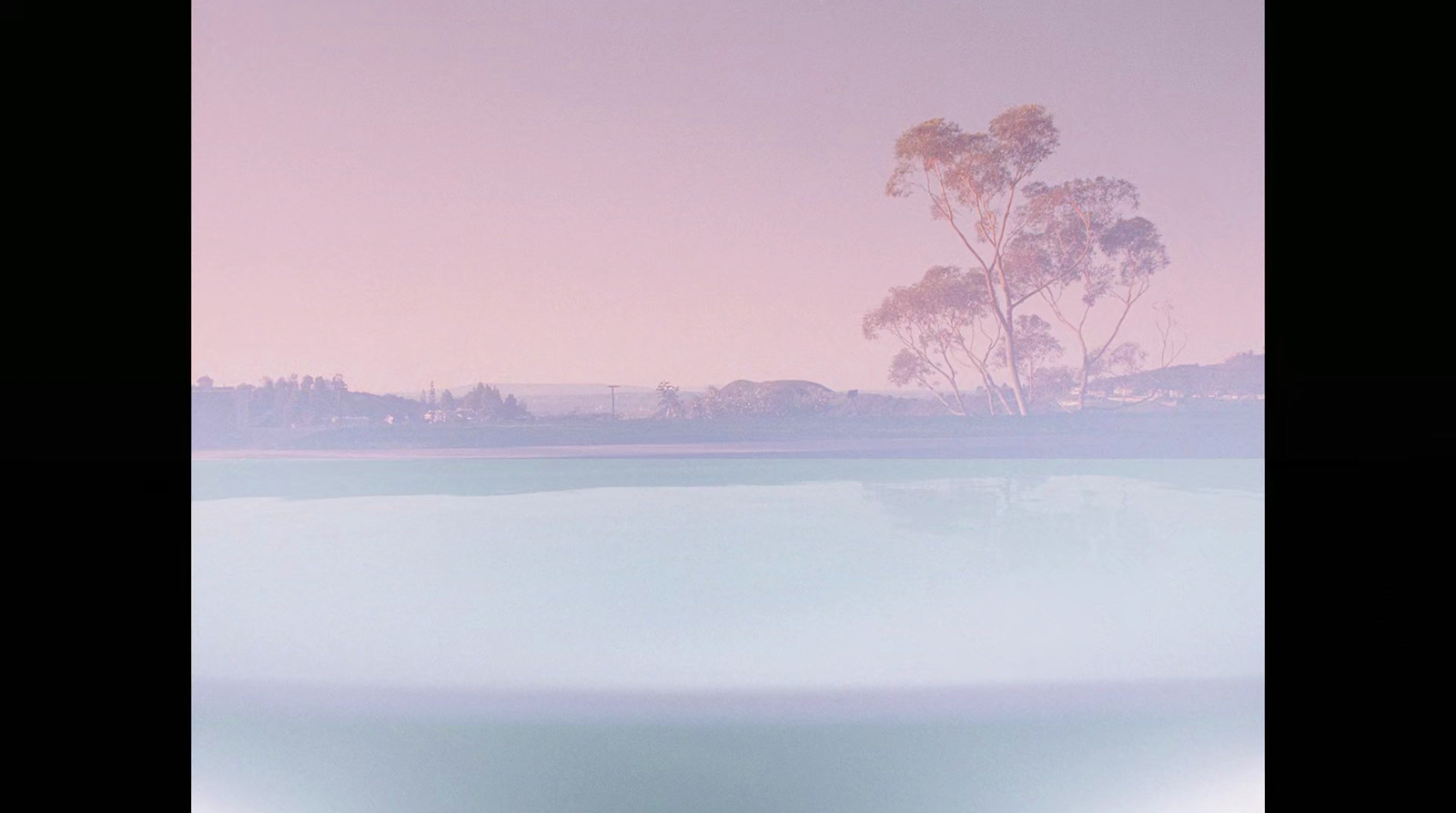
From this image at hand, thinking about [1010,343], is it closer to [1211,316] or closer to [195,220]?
[1211,316]

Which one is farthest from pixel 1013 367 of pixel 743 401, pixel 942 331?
pixel 743 401

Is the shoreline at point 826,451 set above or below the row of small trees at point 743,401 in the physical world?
below

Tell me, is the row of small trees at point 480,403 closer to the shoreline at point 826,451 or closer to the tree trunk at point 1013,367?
the shoreline at point 826,451

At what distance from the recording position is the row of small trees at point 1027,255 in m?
8.14

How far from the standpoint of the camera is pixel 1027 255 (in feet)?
26.9

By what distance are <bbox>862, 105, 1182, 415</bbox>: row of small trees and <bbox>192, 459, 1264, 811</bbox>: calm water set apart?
37.8 inches

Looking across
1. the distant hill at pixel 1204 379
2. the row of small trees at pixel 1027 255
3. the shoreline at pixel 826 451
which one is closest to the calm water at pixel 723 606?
the shoreline at pixel 826 451

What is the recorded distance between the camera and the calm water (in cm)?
691

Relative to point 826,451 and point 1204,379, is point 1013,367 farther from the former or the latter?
point 826,451

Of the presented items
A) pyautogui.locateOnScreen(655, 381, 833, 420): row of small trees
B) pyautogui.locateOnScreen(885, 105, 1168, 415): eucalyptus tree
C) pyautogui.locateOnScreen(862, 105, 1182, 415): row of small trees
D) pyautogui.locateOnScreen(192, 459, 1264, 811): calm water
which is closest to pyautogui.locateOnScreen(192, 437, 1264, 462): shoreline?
pyautogui.locateOnScreen(192, 459, 1264, 811): calm water

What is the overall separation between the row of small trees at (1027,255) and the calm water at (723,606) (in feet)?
3.15

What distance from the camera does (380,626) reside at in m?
8.22

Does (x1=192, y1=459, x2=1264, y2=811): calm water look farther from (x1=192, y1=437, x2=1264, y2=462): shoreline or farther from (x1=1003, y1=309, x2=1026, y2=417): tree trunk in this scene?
(x1=1003, y1=309, x2=1026, y2=417): tree trunk

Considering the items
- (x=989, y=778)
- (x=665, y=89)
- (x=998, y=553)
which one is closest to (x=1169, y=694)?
(x=998, y=553)
